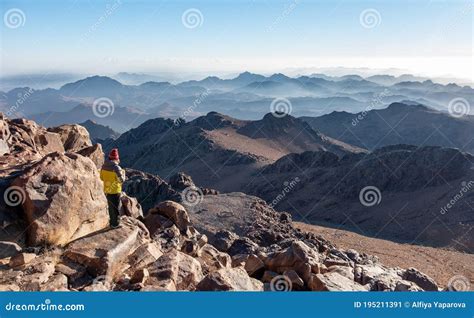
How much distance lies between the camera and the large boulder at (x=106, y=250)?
35.0 feet

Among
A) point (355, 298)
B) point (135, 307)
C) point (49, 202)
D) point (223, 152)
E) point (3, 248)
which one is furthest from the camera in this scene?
point (223, 152)

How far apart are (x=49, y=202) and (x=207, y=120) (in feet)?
368

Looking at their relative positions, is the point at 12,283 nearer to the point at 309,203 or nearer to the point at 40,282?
the point at 40,282

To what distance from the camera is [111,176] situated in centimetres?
1243

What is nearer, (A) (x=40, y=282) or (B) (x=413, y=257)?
(A) (x=40, y=282)

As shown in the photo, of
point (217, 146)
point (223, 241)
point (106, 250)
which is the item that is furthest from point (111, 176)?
point (217, 146)

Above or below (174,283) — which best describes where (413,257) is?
below

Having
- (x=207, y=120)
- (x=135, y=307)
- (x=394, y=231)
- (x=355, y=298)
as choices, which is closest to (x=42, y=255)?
(x=135, y=307)

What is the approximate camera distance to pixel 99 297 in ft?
29.1

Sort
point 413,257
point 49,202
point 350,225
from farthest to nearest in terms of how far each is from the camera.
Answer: point 350,225 < point 413,257 < point 49,202

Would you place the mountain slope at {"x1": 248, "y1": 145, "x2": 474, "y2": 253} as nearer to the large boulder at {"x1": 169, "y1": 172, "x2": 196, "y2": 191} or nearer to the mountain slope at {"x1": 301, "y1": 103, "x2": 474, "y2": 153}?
the large boulder at {"x1": 169, "y1": 172, "x2": 196, "y2": 191}

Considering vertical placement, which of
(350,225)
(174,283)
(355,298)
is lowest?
(350,225)
